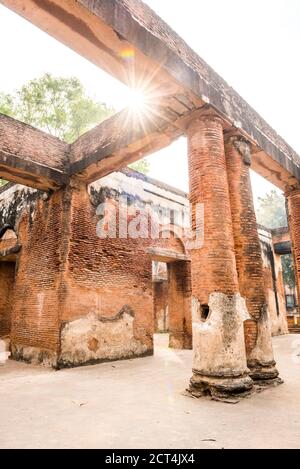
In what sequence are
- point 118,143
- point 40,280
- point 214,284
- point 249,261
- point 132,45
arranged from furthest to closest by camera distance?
point 40,280 < point 118,143 < point 249,261 < point 214,284 < point 132,45

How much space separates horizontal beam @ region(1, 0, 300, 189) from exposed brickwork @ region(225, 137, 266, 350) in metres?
0.59

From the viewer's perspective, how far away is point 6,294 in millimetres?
9773

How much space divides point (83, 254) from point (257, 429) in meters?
5.24

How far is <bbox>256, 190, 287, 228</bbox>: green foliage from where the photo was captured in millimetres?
32938

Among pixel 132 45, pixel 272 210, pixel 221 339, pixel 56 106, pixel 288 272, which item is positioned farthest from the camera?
pixel 272 210

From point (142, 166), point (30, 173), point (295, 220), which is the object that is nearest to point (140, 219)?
point (30, 173)

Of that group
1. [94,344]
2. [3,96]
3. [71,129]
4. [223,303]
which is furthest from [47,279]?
[3,96]

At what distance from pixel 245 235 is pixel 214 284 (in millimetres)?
1362

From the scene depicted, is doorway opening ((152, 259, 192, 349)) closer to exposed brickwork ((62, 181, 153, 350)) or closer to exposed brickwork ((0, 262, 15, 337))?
exposed brickwork ((62, 181, 153, 350))

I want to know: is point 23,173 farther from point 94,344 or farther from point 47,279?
point 94,344

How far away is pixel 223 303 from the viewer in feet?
13.4

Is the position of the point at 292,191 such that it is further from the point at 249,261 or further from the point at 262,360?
the point at 262,360

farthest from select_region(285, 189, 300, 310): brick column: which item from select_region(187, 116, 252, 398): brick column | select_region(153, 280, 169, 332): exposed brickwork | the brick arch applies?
select_region(153, 280, 169, 332): exposed brickwork

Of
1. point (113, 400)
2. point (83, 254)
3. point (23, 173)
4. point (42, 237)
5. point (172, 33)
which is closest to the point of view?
point (113, 400)
